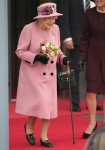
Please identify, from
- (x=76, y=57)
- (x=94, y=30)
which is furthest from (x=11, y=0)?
(x=94, y=30)

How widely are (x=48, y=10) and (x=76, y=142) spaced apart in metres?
1.81

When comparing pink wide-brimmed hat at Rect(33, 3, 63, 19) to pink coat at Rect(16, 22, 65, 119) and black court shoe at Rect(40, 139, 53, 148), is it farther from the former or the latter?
black court shoe at Rect(40, 139, 53, 148)

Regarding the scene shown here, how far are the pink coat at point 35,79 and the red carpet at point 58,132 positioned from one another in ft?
1.53

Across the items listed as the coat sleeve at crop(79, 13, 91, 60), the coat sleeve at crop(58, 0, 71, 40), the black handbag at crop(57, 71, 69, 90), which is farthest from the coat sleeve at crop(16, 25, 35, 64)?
the coat sleeve at crop(58, 0, 71, 40)

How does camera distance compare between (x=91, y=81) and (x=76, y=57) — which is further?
(x=76, y=57)

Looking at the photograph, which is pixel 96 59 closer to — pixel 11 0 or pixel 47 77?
pixel 47 77

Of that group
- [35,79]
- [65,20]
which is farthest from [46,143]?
[65,20]

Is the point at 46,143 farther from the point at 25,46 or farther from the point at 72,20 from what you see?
the point at 72,20

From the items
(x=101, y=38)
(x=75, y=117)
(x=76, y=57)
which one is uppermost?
(x=101, y=38)

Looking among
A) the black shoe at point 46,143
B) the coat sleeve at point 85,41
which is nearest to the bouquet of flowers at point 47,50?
the coat sleeve at point 85,41

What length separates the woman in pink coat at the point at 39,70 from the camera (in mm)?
8164

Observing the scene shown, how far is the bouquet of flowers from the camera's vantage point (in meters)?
8.05

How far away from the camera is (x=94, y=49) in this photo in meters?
8.70

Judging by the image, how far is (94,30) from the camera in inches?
340
